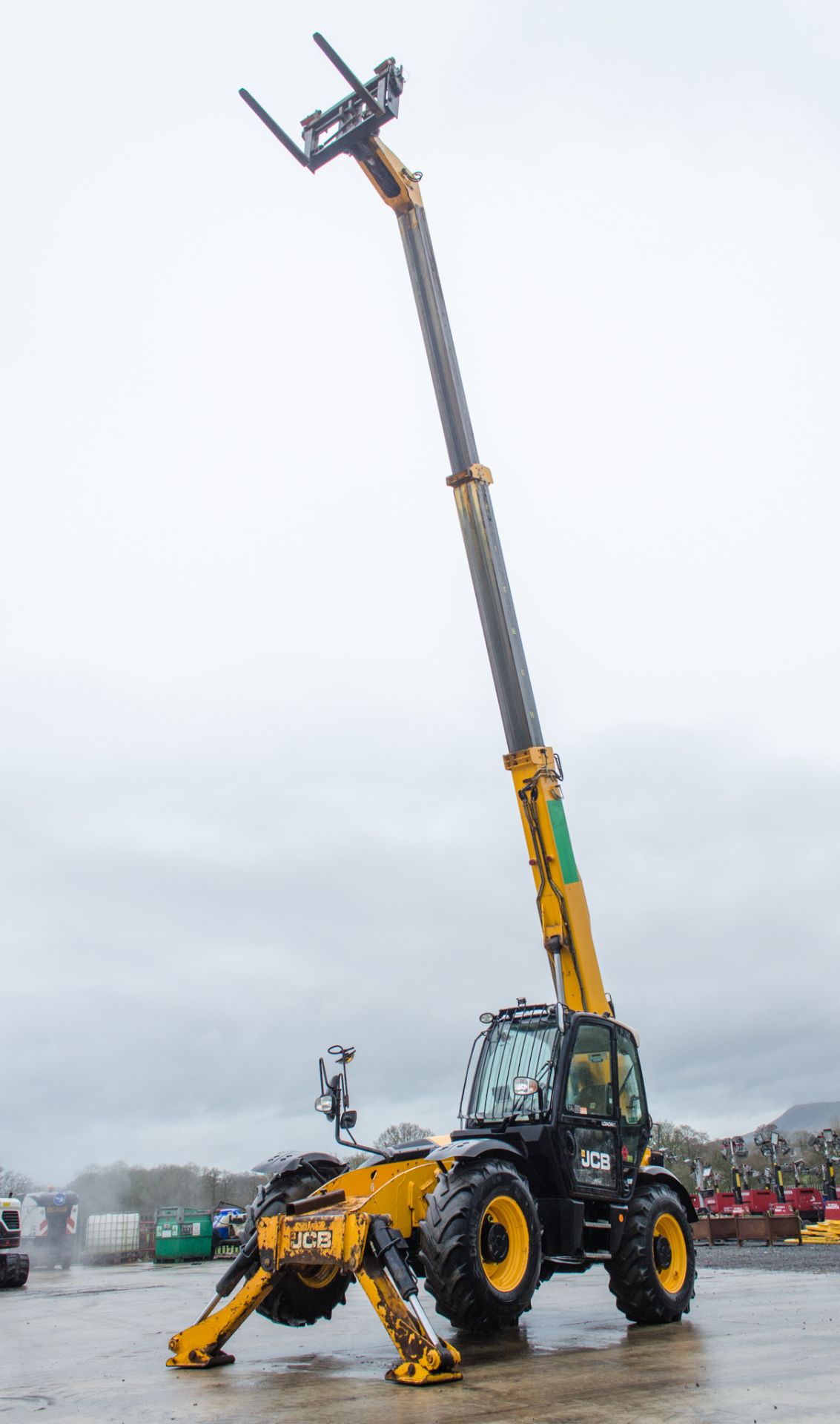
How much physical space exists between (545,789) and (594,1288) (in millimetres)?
8307

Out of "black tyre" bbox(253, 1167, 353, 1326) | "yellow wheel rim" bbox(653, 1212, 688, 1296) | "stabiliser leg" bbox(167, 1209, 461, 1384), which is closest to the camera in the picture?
"stabiliser leg" bbox(167, 1209, 461, 1384)

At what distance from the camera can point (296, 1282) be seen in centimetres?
924

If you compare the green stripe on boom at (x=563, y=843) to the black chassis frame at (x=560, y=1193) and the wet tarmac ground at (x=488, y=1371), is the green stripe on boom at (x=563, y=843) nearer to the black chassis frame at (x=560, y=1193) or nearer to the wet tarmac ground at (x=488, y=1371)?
the black chassis frame at (x=560, y=1193)

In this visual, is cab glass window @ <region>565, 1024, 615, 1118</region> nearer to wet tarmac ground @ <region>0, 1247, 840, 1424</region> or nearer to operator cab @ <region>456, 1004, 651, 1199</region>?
operator cab @ <region>456, 1004, 651, 1199</region>

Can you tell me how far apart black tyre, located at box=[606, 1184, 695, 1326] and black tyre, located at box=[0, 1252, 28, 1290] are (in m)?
14.2

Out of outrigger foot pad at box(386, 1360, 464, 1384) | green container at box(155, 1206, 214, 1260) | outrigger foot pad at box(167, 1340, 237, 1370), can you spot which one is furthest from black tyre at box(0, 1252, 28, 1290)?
outrigger foot pad at box(386, 1360, 464, 1384)

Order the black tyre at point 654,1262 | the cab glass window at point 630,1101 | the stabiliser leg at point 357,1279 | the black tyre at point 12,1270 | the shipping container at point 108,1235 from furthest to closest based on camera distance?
the shipping container at point 108,1235 → the black tyre at point 12,1270 → the cab glass window at point 630,1101 → the black tyre at point 654,1262 → the stabiliser leg at point 357,1279

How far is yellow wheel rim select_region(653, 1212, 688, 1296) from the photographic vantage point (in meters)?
10.0

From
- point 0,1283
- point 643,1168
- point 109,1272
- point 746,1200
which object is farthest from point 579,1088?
point 746,1200

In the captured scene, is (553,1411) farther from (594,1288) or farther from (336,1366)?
(594,1288)

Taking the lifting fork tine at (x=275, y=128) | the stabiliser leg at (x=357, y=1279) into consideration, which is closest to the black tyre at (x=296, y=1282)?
the stabiliser leg at (x=357, y=1279)

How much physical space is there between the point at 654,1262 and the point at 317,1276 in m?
2.92

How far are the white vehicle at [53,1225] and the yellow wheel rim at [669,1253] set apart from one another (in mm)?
24790

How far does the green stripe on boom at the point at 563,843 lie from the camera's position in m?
11.6
